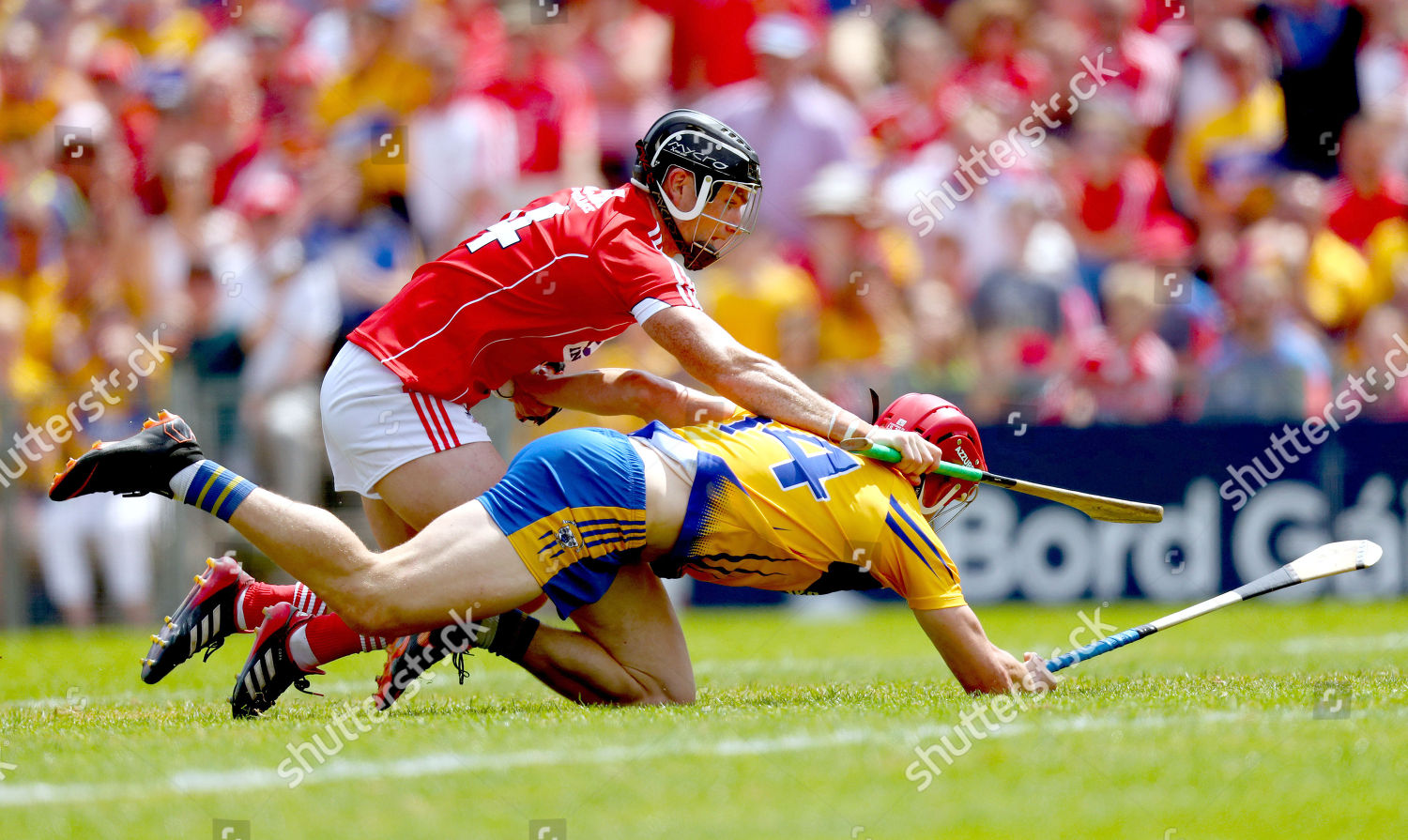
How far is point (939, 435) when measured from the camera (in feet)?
20.5

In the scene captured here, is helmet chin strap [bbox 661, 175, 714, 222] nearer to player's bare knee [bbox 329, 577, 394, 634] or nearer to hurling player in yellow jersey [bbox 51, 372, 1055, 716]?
hurling player in yellow jersey [bbox 51, 372, 1055, 716]

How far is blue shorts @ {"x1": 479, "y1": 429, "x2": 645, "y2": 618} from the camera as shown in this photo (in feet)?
18.3

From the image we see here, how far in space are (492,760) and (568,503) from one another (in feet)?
3.61

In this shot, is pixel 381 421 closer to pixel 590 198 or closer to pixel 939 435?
pixel 590 198

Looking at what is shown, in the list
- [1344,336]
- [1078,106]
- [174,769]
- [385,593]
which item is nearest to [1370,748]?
[385,593]

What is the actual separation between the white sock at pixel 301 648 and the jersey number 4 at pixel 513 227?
1.58 m

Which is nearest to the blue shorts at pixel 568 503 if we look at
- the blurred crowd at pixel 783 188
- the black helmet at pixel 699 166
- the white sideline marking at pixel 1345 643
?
the black helmet at pixel 699 166

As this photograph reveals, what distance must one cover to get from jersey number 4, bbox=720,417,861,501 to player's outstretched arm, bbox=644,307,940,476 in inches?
2.1

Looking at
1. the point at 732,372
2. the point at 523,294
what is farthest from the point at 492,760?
the point at 523,294

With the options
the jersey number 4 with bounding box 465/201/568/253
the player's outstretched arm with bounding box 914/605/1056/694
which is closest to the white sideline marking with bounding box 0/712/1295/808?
the player's outstretched arm with bounding box 914/605/1056/694

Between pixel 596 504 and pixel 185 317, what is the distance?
6926 mm

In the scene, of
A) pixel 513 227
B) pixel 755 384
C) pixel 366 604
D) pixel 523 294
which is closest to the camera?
pixel 366 604

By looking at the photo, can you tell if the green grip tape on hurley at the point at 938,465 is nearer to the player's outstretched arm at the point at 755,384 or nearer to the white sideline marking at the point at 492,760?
the player's outstretched arm at the point at 755,384

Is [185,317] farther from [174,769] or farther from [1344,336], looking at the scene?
[1344,336]
